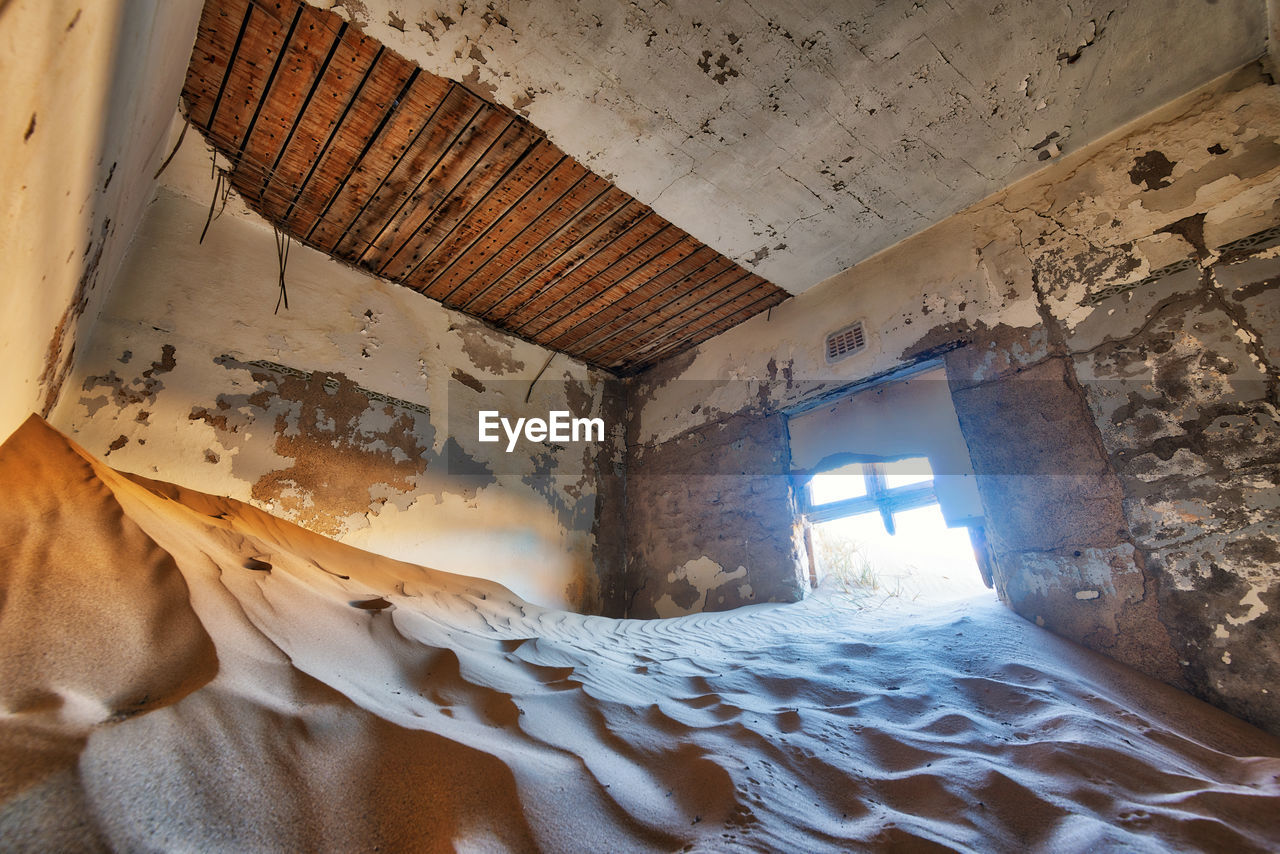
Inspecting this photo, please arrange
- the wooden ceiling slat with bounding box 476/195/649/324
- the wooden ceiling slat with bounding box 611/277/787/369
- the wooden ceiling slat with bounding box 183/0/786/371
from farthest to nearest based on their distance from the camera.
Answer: the wooden ceiling slat with bounding box 611/277/787/369, the wooden ceiling slat with bounding box 476/195/649/324, the wooden ceiling slat with bounding box 183/0/786/371

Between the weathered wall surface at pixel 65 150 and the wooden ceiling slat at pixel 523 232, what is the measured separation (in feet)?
5.72

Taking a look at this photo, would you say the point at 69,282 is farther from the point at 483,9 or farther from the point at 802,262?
the point at 802,262

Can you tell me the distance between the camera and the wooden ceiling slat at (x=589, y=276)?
356 cm

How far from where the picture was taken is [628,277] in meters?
4.08

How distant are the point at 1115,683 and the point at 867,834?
1906mm

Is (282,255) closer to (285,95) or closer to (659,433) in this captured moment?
(285,95)

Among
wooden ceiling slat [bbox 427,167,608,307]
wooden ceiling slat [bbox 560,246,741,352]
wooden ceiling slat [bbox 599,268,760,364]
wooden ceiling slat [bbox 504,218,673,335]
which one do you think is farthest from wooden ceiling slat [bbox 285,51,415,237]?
wooden ceiling slat [bbox 599,268,760,364]

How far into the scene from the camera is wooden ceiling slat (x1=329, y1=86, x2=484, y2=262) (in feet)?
8.98

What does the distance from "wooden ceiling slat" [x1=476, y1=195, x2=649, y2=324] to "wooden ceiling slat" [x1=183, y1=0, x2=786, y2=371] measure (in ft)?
0.04

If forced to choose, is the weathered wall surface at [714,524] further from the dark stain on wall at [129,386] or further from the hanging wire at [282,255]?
the dark stain on wall at [129,386]

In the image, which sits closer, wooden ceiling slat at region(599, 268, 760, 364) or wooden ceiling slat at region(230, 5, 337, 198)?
wooden ceiling slat at region(230, 5, 337, 198)

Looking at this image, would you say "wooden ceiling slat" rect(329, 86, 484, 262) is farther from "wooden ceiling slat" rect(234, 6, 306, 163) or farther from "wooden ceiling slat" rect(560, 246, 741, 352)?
"wooden ceiling slat" rect(560, 246, 741, 352)

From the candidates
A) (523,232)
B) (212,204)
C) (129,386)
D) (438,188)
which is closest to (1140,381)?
(523,232)

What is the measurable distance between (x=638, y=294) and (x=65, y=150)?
3369 mm
